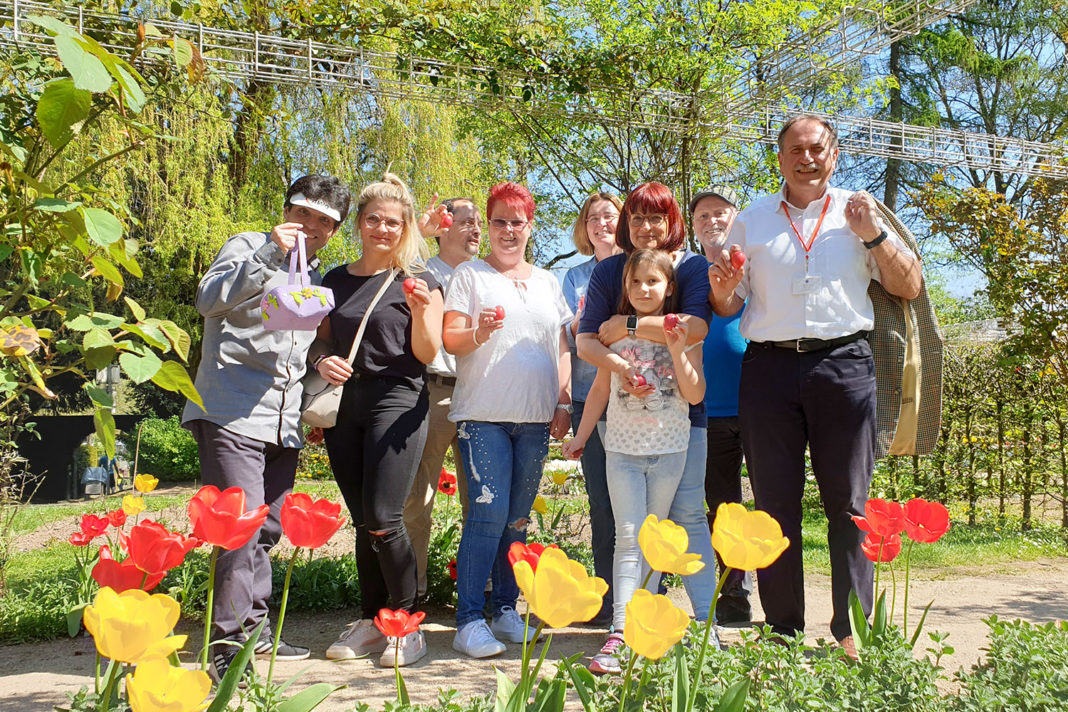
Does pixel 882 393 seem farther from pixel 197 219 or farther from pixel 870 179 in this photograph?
pixel 870 179

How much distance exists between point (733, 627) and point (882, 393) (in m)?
1.34

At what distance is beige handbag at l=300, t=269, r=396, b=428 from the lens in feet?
10.5

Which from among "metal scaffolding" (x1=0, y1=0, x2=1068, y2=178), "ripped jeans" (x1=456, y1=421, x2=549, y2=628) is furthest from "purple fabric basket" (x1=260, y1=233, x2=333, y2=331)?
"metal scaffolding" (x1=0, y1=0, x2=1068, y2=178)

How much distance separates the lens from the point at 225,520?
56.0 inches

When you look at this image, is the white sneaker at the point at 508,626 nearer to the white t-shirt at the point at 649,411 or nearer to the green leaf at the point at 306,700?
the white t-shirt at the point at 649,411

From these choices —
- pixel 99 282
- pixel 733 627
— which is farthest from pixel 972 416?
pixel 99 282

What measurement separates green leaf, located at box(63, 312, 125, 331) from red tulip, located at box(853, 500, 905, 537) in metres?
1.68

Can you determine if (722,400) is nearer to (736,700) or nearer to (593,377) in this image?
(593,377)

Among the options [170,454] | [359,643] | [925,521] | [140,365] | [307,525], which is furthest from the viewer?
[170,454]

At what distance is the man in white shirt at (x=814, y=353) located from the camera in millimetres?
3023

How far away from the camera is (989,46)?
24594mm

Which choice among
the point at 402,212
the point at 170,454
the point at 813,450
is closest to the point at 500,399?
the point at 402,212

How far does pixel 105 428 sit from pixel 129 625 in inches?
16.5

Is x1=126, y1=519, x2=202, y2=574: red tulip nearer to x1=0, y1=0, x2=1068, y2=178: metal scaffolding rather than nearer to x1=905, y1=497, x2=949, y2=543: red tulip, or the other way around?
x1=905, y1=497, x2=949, y2=543: red tulip
